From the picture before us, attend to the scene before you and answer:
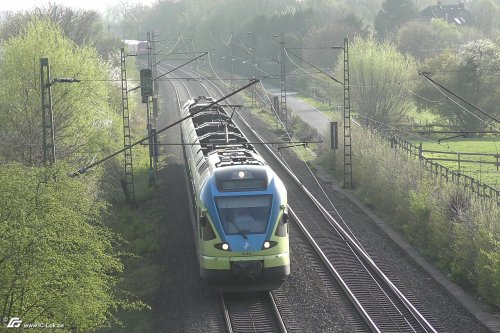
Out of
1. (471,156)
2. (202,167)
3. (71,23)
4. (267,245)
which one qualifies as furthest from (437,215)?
(71,23)

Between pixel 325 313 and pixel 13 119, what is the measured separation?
20827 millimetres

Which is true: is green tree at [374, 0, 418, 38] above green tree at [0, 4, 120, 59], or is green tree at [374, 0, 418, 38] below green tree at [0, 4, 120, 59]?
above

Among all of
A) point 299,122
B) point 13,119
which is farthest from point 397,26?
point 13,119

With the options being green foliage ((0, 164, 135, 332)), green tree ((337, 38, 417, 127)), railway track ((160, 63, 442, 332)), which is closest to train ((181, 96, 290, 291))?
railway track ((160, 63, 442, 332))

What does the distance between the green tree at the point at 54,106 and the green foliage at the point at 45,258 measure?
1591 centimetres

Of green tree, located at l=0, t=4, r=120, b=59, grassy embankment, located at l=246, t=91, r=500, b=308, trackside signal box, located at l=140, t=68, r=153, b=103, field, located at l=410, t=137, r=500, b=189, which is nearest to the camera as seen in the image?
grassy embankment, located at l=246, t=91, r=500, b=308

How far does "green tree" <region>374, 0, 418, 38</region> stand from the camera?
10281 cm

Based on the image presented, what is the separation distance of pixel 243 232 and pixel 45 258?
5.41 meters

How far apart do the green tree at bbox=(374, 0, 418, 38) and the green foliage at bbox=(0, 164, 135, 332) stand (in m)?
92.0

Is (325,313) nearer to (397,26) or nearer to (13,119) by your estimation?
(13,119)

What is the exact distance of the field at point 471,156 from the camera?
4128 cm

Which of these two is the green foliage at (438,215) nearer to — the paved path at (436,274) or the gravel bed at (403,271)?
the paved path at (436,274)

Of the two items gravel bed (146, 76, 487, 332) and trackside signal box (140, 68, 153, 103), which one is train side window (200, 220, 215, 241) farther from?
trackside signal box (140, 68, 153, 103)

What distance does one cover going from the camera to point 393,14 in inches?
4070
